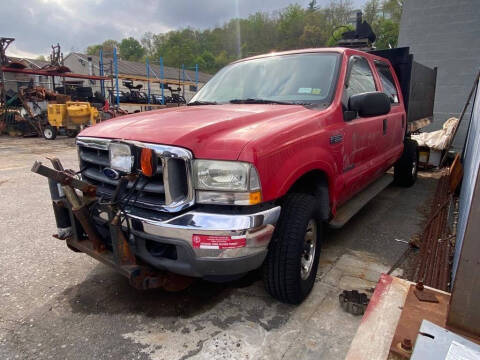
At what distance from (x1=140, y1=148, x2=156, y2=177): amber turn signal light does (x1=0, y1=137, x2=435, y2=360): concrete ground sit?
109 centimetres

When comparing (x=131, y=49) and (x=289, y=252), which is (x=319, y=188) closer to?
(x=289, y=252)

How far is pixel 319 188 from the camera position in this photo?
9.14 feet

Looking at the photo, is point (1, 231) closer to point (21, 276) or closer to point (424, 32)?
point (21, 276)

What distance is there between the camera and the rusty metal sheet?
1.18 meters

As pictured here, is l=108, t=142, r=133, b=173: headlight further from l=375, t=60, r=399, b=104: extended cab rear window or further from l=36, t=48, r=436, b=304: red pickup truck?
l=375, t=60, r=399, b=104: extended cab rear window

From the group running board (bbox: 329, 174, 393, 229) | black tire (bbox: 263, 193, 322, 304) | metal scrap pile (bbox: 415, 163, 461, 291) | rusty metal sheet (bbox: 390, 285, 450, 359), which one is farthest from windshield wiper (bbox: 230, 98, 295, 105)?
rusty metal sheet (bbox: 390, 285, 450, 359)

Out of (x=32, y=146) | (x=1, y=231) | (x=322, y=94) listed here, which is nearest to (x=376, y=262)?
(x=322, y=94)

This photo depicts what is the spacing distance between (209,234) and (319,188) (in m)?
1.21

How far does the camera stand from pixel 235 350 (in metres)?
2.11

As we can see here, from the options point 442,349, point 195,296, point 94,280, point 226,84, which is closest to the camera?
point 442,349

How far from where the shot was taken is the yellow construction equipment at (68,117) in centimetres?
1285

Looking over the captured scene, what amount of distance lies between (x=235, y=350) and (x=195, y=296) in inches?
26.5

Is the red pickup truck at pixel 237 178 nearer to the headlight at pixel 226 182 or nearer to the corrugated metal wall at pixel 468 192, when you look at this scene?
the headlight at pixel 226 182

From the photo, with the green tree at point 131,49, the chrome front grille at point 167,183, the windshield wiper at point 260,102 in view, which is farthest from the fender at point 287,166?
the green tree at point 131,49
